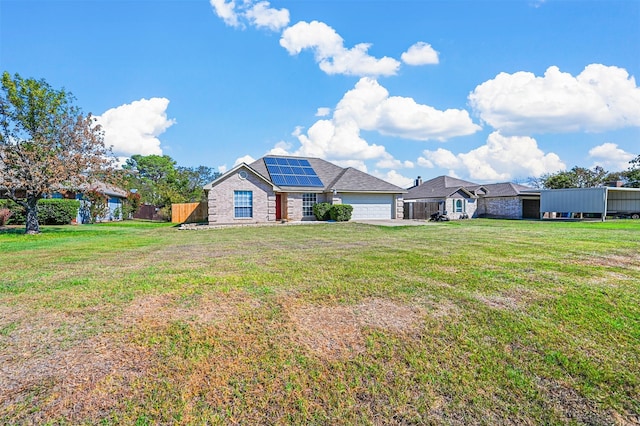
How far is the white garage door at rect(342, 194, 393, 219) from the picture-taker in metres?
25.8

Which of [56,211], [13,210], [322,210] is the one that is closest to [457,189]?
[322,210]

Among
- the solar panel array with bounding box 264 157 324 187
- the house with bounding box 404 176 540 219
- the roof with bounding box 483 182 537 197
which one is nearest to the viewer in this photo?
the solar panel array with bounding box 264 157 324 187

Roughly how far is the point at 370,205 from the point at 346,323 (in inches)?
896

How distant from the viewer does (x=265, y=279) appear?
6.01m

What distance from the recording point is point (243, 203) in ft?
73.8

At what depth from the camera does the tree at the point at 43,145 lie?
15.1m

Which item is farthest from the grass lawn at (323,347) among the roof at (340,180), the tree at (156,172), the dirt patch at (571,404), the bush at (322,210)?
the tree at (156,172)

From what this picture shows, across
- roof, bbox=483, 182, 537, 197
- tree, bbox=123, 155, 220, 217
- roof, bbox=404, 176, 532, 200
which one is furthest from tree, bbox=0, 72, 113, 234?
roof, bbox=483, 182, 537, 197

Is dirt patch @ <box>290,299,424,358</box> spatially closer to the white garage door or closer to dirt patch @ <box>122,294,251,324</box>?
dirt patch @ <box>122,294,251,324</box>

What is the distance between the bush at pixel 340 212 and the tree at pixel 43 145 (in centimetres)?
1384

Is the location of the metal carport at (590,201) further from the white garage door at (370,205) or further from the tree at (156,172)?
the tree at (156,172)

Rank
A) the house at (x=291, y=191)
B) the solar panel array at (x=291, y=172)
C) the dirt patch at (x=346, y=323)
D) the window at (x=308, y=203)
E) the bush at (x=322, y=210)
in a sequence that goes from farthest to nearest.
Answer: the window at (x=308, y=203) < the solar panel array at (x=291, y=172) < the bush at (x=322, y=210) < the house at (x=291, y=191) < the dirt patch at (x=346, y=323)

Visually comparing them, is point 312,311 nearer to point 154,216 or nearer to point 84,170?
point 84,170

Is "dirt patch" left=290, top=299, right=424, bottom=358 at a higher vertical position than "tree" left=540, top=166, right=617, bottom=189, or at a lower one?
lower
